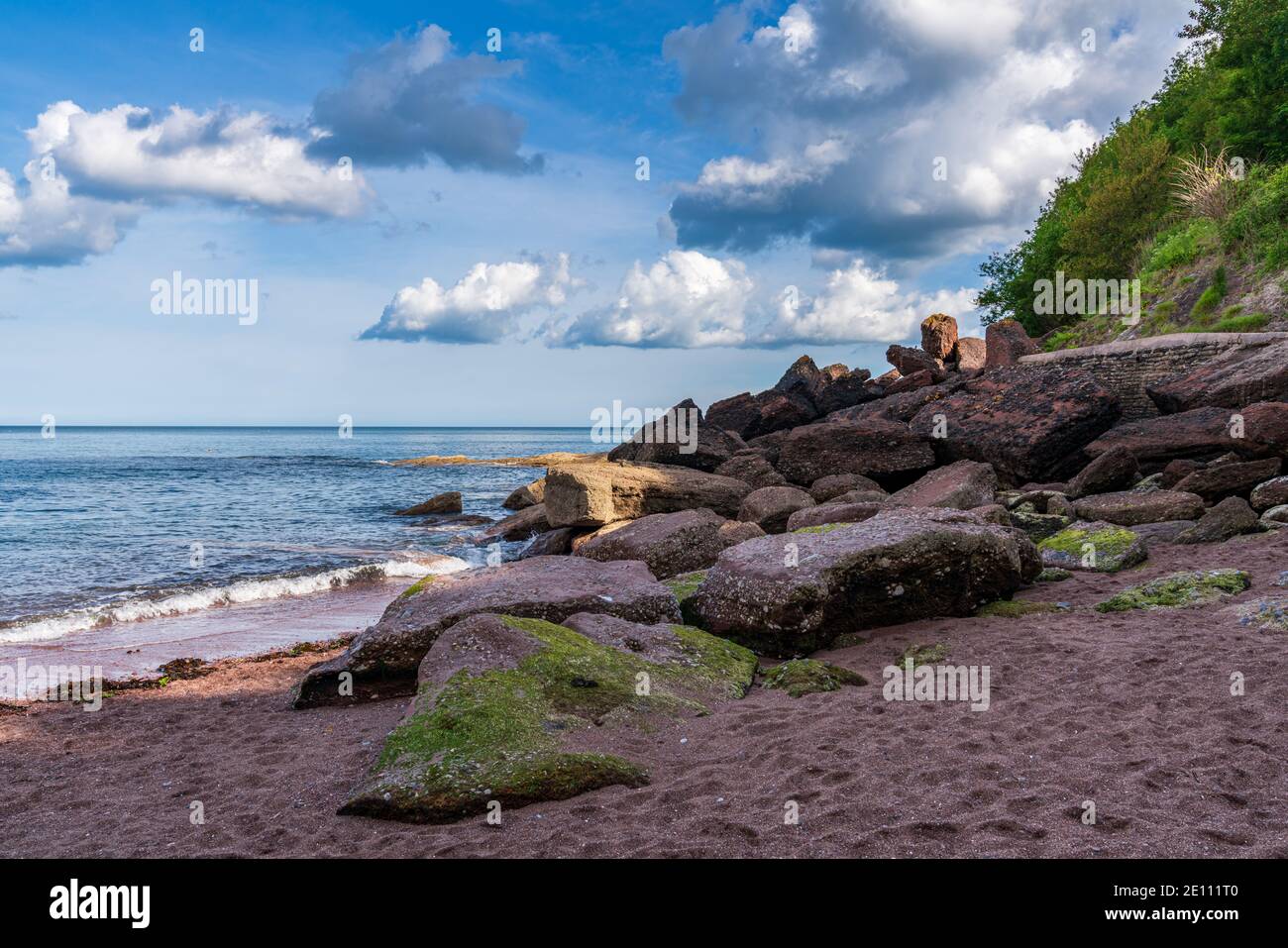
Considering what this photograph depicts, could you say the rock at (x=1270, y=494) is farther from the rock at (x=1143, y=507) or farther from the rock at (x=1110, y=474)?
the rock at (x=1110, y=474)

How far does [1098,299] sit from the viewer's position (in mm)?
33125

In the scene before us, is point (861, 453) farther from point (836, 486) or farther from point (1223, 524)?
point (1223, 524)

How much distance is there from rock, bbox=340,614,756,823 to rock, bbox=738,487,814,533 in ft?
24.8

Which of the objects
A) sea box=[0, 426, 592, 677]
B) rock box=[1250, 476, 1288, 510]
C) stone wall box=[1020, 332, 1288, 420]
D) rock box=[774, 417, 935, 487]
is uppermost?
stone wall box=[1020, 332, 1288, 420]

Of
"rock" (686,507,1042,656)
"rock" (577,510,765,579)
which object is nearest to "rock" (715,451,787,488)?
"rock" (577,510,765,579)

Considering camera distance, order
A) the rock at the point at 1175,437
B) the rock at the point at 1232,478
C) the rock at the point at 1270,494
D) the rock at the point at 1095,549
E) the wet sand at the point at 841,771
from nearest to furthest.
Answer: the wet sand at the point at 841,771, the rock at the point at 1095,549, the rock at the point at 1270,494, the rock at the point at 1232,478, the rock at the point at 1175,437

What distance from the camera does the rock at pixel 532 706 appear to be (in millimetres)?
5219

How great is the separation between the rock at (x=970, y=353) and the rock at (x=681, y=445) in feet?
44.2

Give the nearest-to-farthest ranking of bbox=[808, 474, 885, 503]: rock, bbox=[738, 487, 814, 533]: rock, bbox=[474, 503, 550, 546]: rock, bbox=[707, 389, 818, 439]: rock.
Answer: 1. bbox=[738, 487, 814, 533]: rock
2. bbox=[808, 474, 885, 503]: rock
3. bbox=[474, 503, 550, 546]: rock
4. bbox=[707, 389, 818, 439]: rock

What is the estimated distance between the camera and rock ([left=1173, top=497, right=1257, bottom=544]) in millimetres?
10930

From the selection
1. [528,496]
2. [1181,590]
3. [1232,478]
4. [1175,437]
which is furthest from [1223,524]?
[528,496]

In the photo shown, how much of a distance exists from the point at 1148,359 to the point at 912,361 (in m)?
11.0

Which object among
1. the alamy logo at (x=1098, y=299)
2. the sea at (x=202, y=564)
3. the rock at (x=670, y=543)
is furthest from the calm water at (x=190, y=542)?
the alamy logo at (x=1098, y=299)

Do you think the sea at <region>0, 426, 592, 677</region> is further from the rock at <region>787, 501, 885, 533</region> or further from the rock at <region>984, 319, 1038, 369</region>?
the rock at <region>984, 319, 1038, 369</region>
